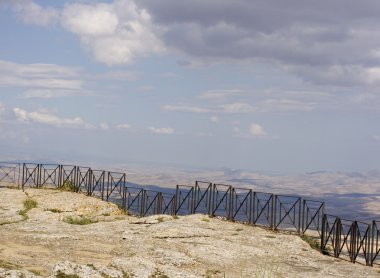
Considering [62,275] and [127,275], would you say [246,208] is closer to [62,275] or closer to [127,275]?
[127,275]

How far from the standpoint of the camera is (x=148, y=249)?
21.0 meters

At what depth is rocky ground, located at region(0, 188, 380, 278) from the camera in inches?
657

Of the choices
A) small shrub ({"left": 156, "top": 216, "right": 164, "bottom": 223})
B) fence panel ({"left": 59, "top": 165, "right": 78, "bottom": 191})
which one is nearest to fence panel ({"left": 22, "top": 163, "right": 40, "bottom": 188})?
fence panel ({"left": 59, "top": 165, "right": 78, "bottom": 191})

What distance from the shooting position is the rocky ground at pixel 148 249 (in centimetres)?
1669

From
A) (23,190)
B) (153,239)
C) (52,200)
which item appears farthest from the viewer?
(23,190)

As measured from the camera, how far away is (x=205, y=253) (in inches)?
821

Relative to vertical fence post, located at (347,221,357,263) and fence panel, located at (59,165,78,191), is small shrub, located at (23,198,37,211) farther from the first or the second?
vertical fence post, located at (347,221,357,263)

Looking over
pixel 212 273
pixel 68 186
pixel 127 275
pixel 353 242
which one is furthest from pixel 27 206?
pixel 353 242

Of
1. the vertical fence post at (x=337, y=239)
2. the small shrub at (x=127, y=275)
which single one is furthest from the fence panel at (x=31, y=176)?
the small shrub at (x=127, y=275)

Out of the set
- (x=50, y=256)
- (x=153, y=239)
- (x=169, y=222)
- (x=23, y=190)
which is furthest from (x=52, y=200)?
(x=50, y=256)

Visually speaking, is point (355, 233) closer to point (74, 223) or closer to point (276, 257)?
point (276, 257)

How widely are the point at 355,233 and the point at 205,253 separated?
26.5 feet

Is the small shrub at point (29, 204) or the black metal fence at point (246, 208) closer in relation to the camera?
the black metal fence at point (246, 208)

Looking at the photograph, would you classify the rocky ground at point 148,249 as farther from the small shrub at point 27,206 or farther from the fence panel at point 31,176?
the fence panel at point 31,176
